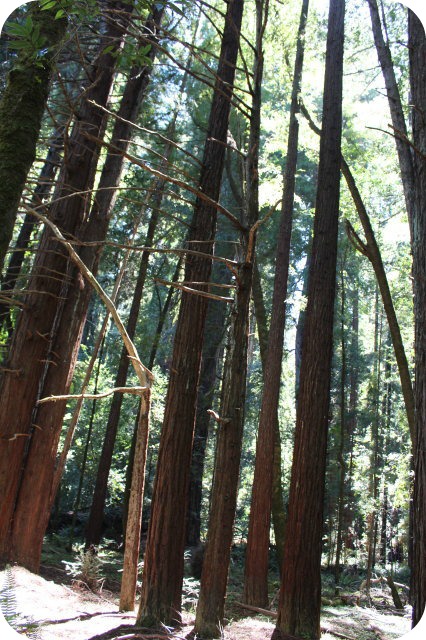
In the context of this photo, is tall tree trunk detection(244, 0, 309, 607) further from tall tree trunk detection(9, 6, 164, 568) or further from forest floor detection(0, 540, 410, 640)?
tall tree trunk detection(9, 6, 164, 568)

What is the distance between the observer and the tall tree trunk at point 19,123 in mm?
2207

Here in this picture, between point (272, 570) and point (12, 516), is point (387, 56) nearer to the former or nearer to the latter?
point (12, 516)

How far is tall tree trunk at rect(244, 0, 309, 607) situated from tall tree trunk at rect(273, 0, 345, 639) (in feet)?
12.9

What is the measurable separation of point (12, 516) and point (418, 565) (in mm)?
5238

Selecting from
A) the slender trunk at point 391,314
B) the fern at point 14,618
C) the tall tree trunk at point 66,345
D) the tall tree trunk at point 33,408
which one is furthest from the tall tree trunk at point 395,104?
the fern at point 14,618

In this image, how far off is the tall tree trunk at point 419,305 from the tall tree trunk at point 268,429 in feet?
19.5

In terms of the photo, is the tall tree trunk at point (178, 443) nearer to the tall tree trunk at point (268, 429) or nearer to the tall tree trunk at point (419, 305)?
the tall tree trunk at point (419, 305)

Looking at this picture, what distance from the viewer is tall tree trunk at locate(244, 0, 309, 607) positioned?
881 centimetres

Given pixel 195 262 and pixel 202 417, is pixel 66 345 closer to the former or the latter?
pixel 195 262

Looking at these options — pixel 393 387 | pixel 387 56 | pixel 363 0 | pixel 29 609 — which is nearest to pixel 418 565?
pixel 29 609

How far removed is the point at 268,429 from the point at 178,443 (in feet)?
15.3

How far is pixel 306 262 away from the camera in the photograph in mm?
24000

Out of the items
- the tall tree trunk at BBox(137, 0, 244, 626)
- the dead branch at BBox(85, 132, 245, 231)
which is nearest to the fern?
the tall tree trunk at BBox(137, 0, 244, 626)

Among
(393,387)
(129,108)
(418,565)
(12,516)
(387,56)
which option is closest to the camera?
(418,565)
